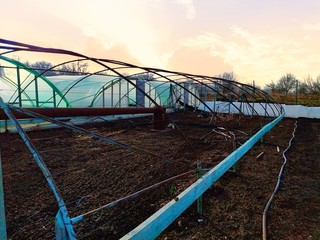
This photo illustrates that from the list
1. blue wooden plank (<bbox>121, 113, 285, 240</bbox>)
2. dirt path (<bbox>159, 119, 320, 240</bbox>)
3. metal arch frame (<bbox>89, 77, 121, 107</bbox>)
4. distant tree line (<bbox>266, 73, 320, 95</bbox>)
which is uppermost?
distant tree line (<bbox>266, 73, 320, 95</bbox>)

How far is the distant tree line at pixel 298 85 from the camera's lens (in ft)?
72.8

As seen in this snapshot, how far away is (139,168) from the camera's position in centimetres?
424

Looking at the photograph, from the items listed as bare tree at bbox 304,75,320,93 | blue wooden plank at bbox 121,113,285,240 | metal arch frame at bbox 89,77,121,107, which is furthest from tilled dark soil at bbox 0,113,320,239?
bare tree at bbox 304,75,320,93

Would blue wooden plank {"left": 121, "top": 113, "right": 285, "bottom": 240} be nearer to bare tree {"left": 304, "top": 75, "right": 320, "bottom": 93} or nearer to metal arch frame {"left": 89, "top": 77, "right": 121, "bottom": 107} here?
metal arch frame {"left": 89, "top": 77, "right": 121, "bottom": 107}

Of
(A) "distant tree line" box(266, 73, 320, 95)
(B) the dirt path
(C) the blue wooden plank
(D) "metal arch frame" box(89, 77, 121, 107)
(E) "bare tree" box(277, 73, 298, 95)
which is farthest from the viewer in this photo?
(E) "bare tree" box(277, 73, 298, 95)

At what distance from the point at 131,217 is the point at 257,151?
4080 mm

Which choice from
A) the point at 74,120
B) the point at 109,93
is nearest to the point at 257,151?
the point at 74,120

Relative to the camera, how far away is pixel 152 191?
333 cm

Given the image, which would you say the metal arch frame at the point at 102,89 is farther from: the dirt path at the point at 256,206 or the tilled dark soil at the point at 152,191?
the dirt path at the point at 256,206

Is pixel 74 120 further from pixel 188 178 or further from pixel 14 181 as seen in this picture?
pixel 188 178

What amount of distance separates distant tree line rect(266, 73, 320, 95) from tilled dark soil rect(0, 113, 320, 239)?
17.3m

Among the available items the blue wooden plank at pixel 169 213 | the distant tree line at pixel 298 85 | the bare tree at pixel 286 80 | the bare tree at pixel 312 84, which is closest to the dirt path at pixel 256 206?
the blue wooden plank at pixel 169 213

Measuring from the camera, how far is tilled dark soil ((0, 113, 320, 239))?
2504 mm

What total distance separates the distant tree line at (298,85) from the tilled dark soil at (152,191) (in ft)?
56.7
